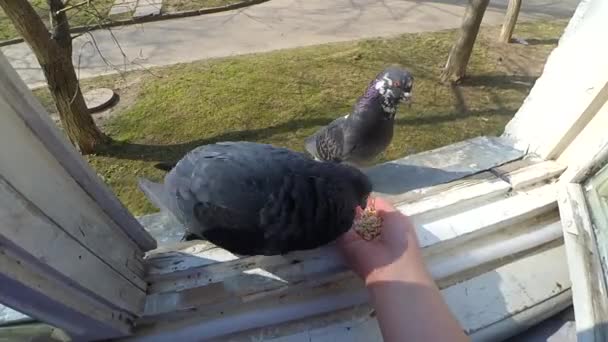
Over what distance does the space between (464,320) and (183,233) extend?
0.51m

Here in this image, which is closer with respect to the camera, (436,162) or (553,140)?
(553,140)

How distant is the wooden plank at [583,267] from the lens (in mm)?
596

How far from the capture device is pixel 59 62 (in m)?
1.76

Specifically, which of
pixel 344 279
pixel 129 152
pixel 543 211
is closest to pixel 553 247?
pixel 543 211

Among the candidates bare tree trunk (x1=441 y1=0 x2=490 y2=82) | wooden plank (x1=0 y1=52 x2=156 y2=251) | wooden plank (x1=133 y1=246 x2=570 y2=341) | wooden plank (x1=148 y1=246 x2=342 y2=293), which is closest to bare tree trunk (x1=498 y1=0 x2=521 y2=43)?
bare tree trunk (x1=441 y1=0 x2=490 y2=82)

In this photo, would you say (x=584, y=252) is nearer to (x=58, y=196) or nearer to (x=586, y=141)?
(x=586, y=141)

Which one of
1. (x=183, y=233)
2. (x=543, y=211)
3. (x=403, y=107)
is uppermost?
(x=543, y=211)

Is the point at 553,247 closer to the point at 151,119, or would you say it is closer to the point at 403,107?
the point at 403,107

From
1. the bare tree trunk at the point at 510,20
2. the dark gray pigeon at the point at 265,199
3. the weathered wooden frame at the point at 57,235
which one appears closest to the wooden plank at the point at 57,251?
the weathered wooden frame at the point at 57,235

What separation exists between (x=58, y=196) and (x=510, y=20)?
295 centimetres

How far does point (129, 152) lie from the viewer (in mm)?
2012

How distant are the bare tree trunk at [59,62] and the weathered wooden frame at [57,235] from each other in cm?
133

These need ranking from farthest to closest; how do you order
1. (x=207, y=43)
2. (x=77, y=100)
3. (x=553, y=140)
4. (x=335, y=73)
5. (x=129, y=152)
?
(x=207, y=43), (x=335, y=73), (x=129, y=152), (x=77, y=100), (x=553, y=140)

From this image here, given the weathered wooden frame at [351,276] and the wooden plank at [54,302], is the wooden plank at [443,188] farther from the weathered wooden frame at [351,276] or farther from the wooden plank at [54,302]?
the wooden plank at [54,302]
